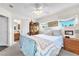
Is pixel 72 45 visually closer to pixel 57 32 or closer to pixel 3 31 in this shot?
pixel 57 32

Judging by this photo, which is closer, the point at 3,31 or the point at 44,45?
the point at 44,45

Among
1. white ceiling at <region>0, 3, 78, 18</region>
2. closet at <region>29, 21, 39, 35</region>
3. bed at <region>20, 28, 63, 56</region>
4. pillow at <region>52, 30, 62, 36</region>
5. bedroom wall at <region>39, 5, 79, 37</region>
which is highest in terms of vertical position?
white ceiling at <region>0, 3, 78, 18</region>

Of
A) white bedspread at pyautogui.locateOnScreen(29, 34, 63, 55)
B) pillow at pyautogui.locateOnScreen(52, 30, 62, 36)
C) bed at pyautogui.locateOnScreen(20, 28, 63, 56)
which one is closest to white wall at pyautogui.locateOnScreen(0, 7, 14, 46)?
bed at pyautogui.locateOnScreen(20, 28, 63, 56)

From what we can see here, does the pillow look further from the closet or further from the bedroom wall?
the closet

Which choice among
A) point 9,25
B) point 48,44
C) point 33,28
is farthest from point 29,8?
point 48,44

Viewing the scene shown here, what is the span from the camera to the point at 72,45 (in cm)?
240

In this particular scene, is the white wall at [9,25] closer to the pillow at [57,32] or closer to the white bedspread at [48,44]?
the white bedspread at [48,44]

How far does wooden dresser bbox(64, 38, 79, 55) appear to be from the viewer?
239 centimetres

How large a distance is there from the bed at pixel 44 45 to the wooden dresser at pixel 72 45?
105 mm

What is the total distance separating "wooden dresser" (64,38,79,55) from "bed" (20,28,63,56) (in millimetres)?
A: 105

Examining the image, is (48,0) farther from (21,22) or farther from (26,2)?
(21,22)

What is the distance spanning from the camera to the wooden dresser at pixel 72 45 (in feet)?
7.84

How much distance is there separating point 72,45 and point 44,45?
0.59m

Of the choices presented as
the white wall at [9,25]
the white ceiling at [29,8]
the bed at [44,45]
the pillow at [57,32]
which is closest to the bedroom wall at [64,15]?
the white ceiling at [29,8]
